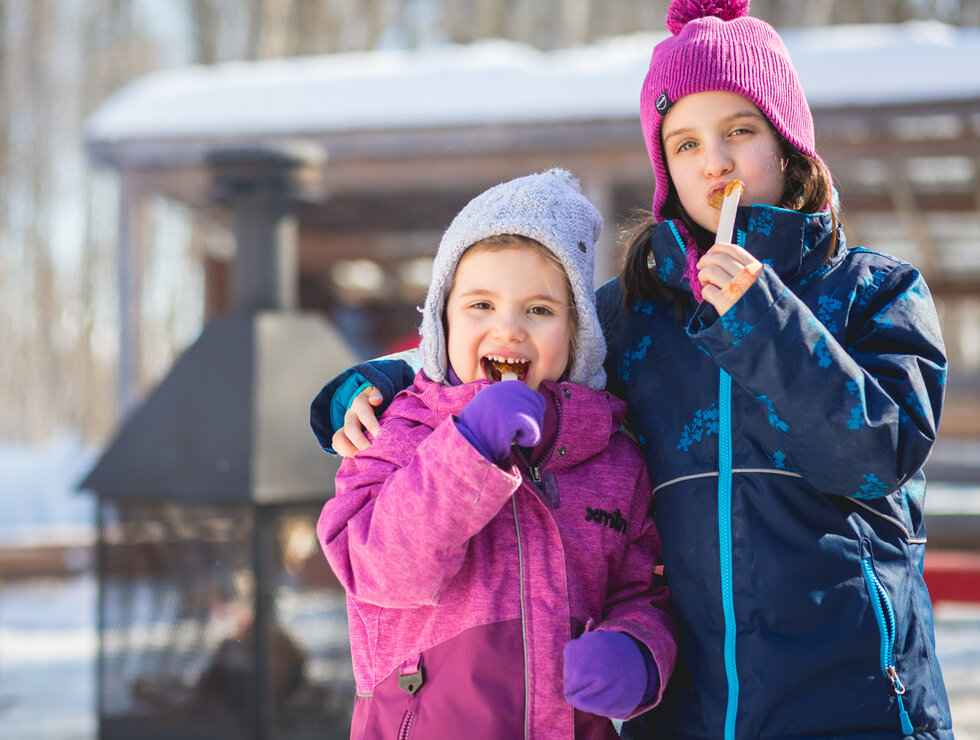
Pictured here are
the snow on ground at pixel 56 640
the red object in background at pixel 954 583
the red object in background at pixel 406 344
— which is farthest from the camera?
the red object in background at pixel 954 583

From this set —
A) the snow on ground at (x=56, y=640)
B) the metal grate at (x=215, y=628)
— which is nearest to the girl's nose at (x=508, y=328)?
the metal grate at (x=215, y=628)

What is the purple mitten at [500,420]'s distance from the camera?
1.37 m

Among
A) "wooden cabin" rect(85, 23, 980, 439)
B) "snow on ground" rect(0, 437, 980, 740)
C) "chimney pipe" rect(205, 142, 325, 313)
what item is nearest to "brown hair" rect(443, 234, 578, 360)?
"chimney pipe" rect(205, 142, 325, 313)

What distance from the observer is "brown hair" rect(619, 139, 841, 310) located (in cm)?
159

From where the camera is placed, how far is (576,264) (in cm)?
166

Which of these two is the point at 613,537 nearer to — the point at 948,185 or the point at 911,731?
the point at 911,731

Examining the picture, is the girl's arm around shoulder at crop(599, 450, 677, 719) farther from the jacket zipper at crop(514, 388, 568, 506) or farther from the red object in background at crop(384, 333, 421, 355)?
the red object in background at crop(384, 333, 421, 355)

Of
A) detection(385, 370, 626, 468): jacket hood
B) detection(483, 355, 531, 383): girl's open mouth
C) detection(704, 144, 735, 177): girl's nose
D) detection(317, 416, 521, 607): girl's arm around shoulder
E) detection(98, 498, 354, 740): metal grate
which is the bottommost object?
detection(98, 498, 354, 740): metal grate

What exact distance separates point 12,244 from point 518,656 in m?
17.4

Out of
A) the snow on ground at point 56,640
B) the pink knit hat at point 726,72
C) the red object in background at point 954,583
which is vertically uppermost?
the pink knit hat at point 726,72

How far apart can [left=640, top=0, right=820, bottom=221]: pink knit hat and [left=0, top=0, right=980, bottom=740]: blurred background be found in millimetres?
1365

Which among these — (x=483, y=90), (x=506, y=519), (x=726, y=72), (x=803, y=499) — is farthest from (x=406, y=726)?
(x=483, y=90)

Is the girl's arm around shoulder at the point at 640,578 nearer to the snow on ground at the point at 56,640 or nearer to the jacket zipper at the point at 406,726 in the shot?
the jacket zipper at the point at 406,726

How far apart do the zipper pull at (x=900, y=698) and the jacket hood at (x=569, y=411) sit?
1.75 ft
